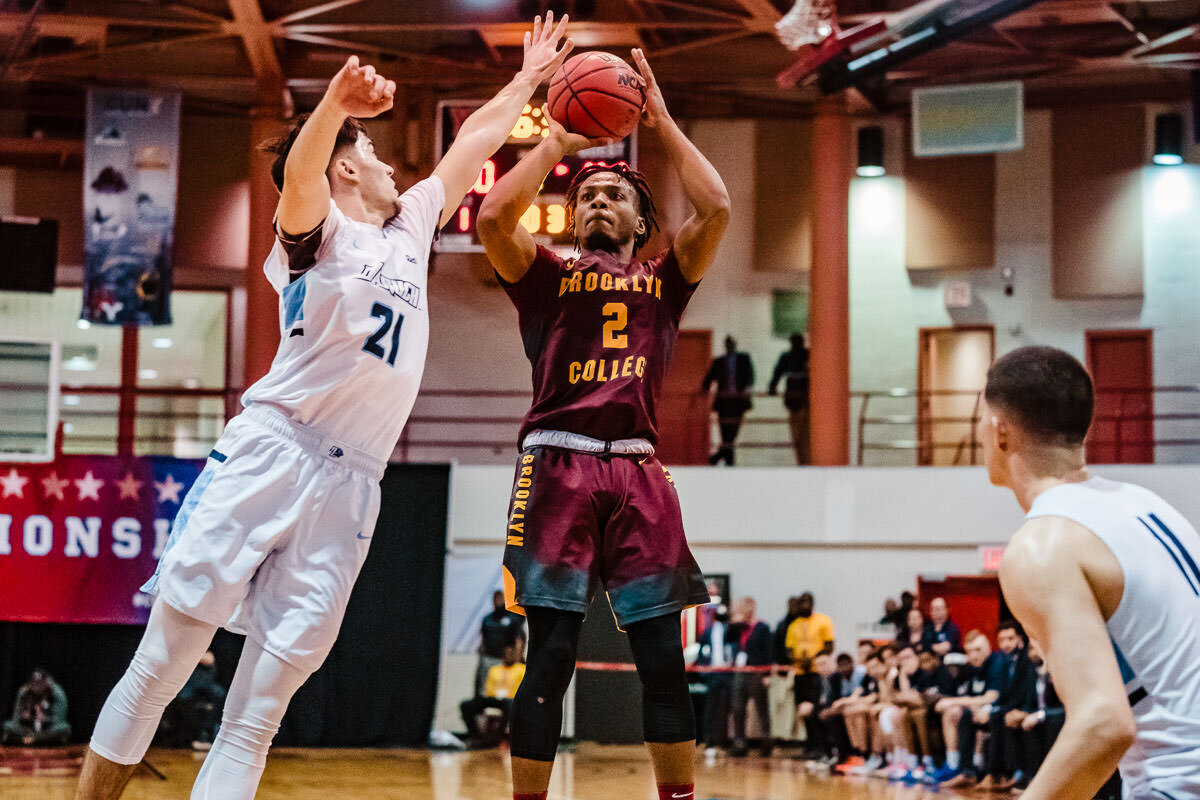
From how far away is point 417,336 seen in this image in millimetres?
3650

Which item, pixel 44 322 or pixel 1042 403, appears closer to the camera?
pixel 1042 403

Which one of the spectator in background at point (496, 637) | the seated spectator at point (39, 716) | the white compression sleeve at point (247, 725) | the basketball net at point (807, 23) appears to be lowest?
the seated spectator at point (39, 716)

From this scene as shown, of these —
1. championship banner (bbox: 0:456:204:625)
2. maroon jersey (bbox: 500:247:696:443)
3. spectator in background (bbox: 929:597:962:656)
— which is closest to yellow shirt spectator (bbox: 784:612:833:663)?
spectator in background (bbox: 929:597:962:656)

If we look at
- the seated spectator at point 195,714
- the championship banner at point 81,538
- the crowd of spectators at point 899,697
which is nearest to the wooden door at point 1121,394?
the crowd of spectators at point 899,697

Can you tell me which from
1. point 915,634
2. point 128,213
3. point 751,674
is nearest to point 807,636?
point 751,674

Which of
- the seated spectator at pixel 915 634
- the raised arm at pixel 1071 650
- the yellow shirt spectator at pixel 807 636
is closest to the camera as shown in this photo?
the raised arm at pixel 1071 650

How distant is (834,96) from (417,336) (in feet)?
43.6

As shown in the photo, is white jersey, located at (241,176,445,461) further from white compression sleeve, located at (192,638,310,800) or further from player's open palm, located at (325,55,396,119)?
white compression sleeve, located at (192,638,310,800)

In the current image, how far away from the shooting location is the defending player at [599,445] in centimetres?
380

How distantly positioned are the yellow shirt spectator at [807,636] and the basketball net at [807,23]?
5.35 m

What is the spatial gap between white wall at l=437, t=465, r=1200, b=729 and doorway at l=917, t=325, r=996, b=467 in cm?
272

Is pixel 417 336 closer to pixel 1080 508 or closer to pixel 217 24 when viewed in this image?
pixel 1080 508

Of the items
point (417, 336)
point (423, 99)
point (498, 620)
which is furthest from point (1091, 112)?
point (417, 336)

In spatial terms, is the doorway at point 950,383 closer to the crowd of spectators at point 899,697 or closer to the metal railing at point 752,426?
the metal railing at point 752,426
